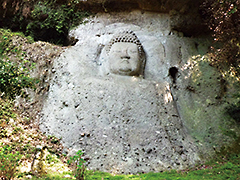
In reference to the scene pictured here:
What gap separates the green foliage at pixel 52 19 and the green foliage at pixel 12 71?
3.92 ft

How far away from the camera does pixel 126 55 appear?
5734 mm

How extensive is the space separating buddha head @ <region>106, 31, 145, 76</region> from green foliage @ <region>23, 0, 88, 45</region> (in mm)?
1930

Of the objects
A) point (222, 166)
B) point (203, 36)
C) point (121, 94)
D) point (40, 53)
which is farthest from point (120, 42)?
point (222, 166)

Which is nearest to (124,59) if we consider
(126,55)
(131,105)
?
(126,55)

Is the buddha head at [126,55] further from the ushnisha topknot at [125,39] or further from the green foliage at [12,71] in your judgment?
the green foliage at [12,71]

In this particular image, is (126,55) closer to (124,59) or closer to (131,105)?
(124,59)

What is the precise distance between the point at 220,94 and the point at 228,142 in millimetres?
1346

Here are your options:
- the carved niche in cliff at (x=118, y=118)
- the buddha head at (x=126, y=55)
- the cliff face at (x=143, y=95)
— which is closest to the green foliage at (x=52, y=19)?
the cliff face at (x=143, y=95)

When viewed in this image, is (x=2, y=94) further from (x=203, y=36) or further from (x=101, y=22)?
(x=203, y=36)

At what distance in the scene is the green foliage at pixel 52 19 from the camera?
7.08m

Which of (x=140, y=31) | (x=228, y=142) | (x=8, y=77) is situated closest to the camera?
(x=228, y=142)

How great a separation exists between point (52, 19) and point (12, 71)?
8.33 ft

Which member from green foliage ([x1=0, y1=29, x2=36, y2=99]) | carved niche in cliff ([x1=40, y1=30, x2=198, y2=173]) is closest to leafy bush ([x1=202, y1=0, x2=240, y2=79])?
carved niche in cliff ([x1=40, y1=30, x2=198, y2=173])

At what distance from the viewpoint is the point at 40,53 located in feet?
19.6
